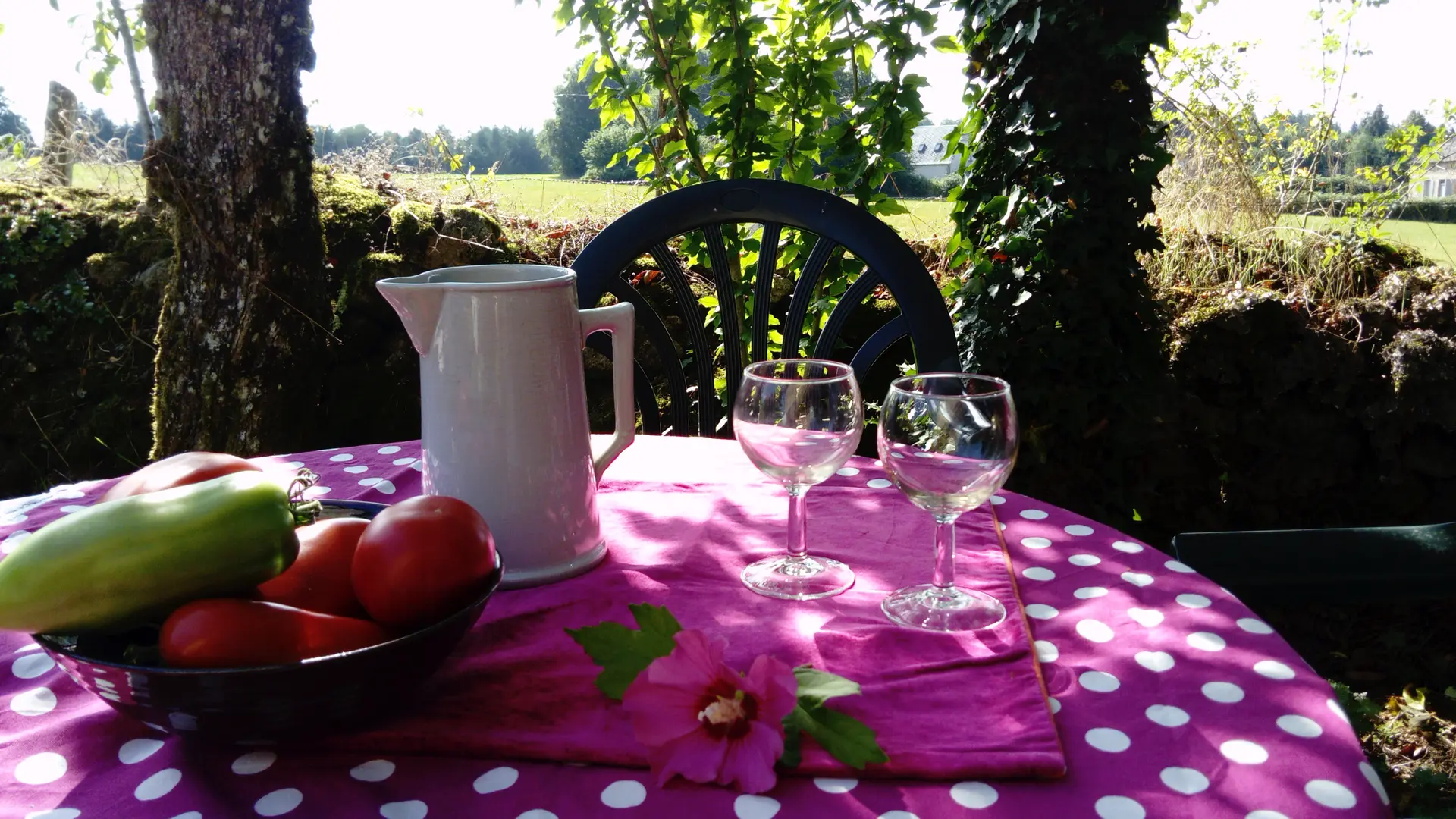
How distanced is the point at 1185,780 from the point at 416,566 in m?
0.47

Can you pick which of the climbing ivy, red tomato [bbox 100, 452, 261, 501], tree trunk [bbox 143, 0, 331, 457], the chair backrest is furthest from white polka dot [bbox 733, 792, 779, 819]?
tree trunk [bbox 143, 0, 331, 457]

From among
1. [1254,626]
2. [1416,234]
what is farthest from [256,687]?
[1416,234]

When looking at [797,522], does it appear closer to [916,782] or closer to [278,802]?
[916,782]

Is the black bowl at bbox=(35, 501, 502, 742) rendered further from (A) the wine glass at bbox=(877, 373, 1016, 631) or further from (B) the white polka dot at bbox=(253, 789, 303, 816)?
(A) the wine glass at bbox=(877, 373, 1016, 631)

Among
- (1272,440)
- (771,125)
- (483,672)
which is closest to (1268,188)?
(1272,440)

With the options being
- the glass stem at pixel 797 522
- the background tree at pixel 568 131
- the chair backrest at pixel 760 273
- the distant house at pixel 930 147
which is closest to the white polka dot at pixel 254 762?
the glass stem at pixel 797 522

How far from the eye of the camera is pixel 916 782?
1.74 feet

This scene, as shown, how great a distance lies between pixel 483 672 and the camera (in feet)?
2.11

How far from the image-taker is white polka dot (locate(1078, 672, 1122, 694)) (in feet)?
2.03

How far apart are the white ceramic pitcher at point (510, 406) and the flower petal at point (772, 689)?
30 centimetres

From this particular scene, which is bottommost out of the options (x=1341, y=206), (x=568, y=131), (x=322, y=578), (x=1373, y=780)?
(x=1373, y=780)

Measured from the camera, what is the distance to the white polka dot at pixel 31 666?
26.1 inches

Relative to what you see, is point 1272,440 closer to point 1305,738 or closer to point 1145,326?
point 1145,326

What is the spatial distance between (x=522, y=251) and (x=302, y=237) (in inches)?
30.1
